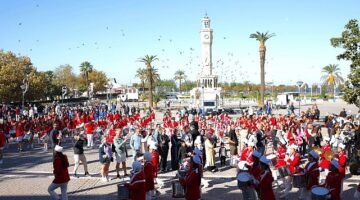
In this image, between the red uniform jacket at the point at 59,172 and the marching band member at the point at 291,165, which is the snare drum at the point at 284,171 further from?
the red uniform jacket at the point at 59,172

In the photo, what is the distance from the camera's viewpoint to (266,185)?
8.62 metres

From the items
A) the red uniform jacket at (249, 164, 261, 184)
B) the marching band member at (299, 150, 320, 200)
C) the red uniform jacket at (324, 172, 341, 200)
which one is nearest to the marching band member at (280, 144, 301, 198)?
the marching band member at (299, 150, 320, 200)

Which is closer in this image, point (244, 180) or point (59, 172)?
point (244, 180)

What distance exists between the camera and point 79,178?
15.2 metres

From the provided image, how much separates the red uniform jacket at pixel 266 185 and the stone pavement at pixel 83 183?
3.75 m

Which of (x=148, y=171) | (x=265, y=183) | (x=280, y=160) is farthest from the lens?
(x=280, y=160)

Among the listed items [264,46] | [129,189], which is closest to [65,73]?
[264,46]

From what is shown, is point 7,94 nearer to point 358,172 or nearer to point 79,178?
point 79,178

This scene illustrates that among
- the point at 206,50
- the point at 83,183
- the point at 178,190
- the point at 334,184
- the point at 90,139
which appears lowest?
the point at 83,183

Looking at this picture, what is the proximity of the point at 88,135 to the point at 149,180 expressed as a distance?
1311 centimetres

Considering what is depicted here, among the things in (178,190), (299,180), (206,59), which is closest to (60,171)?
(178,190)

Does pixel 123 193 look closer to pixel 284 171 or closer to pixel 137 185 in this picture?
pixel 137 185

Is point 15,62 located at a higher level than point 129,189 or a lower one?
higher

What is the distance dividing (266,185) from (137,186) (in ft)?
9.56
